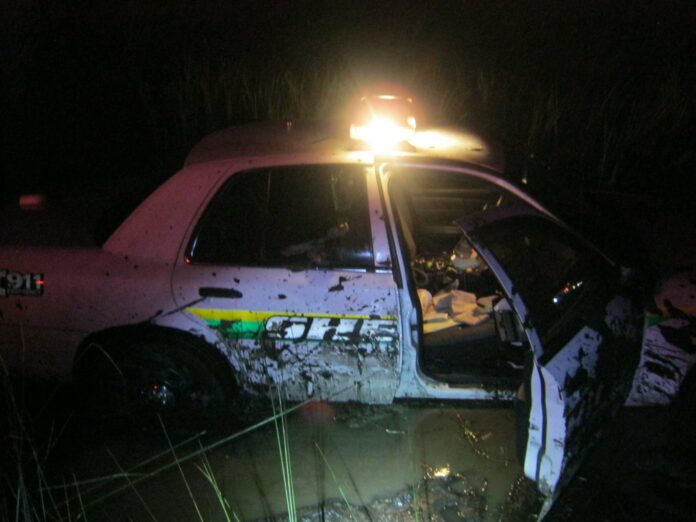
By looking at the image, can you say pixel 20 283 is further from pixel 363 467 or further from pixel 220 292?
pixel 363 467

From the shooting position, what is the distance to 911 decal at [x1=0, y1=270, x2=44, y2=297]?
290cm

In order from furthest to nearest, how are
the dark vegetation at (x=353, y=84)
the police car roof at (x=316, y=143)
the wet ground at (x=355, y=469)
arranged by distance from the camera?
the dark vegetation at (x=353, y=84)
the police car roof at (x=316, y=143)
the wet ground at (x=355, y=469)

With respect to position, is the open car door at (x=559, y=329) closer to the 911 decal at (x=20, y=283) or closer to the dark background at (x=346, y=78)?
the dark background at (x=346, y=78)

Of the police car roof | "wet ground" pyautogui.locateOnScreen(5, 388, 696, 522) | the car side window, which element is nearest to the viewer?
"wet ground" pyautogui.locateOnScreen(5, 388, 696, 522)

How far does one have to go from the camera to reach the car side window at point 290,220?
9.21ft

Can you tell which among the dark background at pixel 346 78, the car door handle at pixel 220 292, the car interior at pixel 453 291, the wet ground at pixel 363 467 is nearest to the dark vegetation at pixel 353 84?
the dark background at pixel 346 78

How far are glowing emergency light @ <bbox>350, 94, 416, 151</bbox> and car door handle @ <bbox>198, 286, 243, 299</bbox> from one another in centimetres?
94

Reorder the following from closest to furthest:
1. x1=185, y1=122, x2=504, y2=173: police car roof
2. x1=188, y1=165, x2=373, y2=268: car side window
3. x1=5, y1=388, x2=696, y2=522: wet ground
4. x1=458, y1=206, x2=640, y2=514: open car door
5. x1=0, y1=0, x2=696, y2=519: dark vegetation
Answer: x1=458, y1=206, x2=640, y2=514: open car door < x1=5, y1=388, x2=696, y2=522: wet ground < x1=188, y1=165, x2=373, y2=268: car side window < x1=185, y1=122, x2=504, y2=173: police car roof < x1=0, y1=0, x2=696, y2=519: dark vegetation

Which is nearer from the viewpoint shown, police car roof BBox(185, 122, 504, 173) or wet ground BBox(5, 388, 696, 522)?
wet ground BBox(5, 388, 696, 522)

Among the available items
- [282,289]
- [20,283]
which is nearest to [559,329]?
[282,289]

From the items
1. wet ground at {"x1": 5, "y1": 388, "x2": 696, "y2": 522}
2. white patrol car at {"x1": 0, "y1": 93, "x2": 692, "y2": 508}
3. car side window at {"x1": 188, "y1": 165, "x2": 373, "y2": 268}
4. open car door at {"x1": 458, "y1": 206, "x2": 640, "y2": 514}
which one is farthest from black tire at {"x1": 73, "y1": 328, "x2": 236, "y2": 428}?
open car door at {"x1": 458, "y1": 206, "x2": 640, "y2": 514}

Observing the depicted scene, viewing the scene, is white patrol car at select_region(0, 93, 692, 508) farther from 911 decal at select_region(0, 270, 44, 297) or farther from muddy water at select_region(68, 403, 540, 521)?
muddy water at select_region(68, 403, 540, 521)

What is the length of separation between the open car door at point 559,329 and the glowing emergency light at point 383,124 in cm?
67

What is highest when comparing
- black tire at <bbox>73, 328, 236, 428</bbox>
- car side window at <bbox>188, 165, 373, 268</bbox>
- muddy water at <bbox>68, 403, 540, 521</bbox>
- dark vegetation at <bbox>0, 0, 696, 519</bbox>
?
dark vegetation at <bbox>0, 0, 696, 519</bbox>
